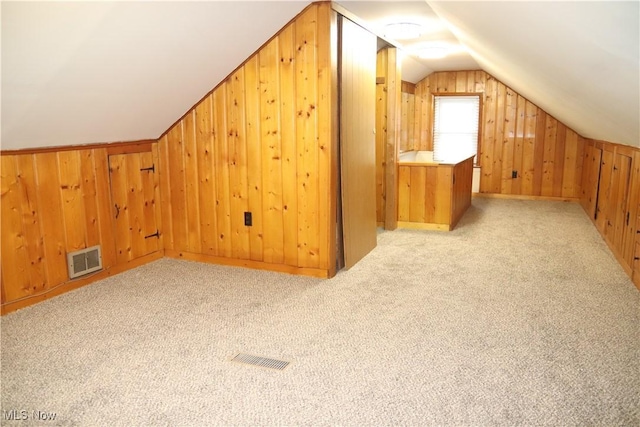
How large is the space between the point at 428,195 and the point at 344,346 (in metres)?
3.14

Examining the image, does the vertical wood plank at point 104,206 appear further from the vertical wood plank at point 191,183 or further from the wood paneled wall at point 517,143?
the wood paneled wall at point 517,143

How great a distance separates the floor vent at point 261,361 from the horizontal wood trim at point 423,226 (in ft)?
10.9

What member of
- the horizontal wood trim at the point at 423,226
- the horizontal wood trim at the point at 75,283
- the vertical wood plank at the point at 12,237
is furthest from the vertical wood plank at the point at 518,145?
the vertical wood plank at the point at 12,237

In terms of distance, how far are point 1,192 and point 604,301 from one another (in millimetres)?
3864

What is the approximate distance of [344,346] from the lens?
8.80ft

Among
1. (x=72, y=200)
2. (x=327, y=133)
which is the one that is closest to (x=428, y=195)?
(x=327, y=133)

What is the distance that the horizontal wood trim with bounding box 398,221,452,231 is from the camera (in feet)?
17.8

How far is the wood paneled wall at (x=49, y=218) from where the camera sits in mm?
3135

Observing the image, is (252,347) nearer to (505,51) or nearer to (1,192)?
(1,192)

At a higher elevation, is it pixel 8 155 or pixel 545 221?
pixel 8 155

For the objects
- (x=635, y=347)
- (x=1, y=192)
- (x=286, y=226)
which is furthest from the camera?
(x=286, y=226)

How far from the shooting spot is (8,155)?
10.1 ft

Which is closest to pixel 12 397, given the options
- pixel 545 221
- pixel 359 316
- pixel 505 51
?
pixel 359 316

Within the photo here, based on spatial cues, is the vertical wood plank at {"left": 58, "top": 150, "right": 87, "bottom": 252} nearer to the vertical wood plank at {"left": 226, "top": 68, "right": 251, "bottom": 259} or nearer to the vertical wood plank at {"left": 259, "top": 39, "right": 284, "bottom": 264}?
the vertical wood plank at {"left": 226, "top": 68, "right": 251, "bottom": 259}
